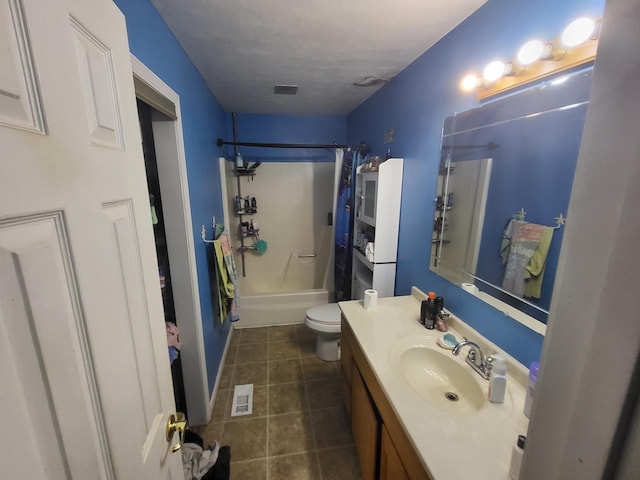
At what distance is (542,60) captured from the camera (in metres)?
0.94

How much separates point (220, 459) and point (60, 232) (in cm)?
164

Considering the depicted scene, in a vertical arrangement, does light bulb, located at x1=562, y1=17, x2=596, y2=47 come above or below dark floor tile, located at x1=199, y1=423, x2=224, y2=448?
above

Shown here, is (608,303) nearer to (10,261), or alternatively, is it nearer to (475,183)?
(10,261)

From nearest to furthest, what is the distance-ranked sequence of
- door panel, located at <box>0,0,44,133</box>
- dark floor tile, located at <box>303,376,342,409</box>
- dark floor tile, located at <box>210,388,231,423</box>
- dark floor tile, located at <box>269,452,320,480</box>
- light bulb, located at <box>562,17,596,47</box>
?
1. door panel, located at <box>0,0,44,133</box>
2. light bulb, located at <box>562,17,596,47</box>
3. dark floor tile, located at <box>269,452,320,480</box>
4. dark floor tile, located at <box>210,388,231,423</box>
5. dark floor tile, located at <box>303,376,342,409</box>

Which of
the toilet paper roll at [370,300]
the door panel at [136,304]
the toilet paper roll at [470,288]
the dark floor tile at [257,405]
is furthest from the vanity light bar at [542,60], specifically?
the dark floor tile at [257,405]

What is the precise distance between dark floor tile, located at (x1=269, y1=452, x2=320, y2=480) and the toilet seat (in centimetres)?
Answer: 84

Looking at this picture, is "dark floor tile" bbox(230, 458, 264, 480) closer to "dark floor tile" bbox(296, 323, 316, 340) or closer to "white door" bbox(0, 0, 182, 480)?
"white door" bbox(0, 0, 182, 480)

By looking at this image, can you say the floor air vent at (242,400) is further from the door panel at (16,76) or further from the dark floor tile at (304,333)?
the door panel at (16,76)

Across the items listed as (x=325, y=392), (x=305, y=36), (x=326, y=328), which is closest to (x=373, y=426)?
(x=325, y=392)

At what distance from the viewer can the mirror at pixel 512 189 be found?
931 millimetres

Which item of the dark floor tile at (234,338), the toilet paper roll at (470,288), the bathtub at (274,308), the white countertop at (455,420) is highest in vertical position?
the toilet paper roll at (470,288)

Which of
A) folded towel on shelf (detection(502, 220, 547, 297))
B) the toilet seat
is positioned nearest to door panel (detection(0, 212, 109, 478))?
folded towel on shelf (detection(502, 220, 547, 297))

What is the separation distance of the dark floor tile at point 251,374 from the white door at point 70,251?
1679 millimetres

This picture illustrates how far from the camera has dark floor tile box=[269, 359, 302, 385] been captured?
2235 mm
